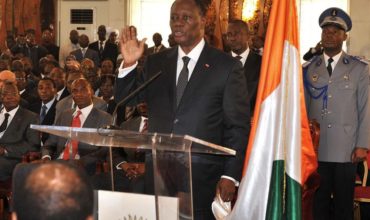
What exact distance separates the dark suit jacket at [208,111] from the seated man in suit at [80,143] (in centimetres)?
196

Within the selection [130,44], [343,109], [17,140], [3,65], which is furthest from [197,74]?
[3,65]

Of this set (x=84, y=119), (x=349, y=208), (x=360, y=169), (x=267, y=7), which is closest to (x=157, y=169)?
(x=349, y=208)

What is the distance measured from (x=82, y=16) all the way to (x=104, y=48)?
8.77 ft

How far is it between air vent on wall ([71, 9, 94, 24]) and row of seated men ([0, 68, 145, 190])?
28.9ft

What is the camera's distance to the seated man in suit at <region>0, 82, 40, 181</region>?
7301 millimetres

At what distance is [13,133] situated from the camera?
7.47m

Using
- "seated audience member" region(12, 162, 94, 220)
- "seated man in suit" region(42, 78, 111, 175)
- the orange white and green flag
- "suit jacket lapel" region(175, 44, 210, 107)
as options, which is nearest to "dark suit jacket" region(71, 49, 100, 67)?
"seated man in suit" region(42, 78, 111, 175)

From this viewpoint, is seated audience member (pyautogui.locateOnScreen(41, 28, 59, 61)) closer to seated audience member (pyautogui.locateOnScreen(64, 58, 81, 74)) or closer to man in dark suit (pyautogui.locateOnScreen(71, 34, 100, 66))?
man in dark suit (pyautogui.locateOnScreen(71, 34, 100, 66))

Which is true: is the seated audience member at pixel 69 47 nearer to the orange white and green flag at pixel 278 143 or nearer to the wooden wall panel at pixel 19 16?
the wooden wall panel at pixel 19 16

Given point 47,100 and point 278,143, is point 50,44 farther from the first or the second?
point 278,143

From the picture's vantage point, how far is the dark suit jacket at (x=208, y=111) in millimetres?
4043

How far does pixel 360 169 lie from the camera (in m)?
7.08

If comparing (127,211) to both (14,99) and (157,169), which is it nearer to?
(157,169)

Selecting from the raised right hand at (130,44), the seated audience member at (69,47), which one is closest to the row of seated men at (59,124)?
the raised right hand at (130,44)
